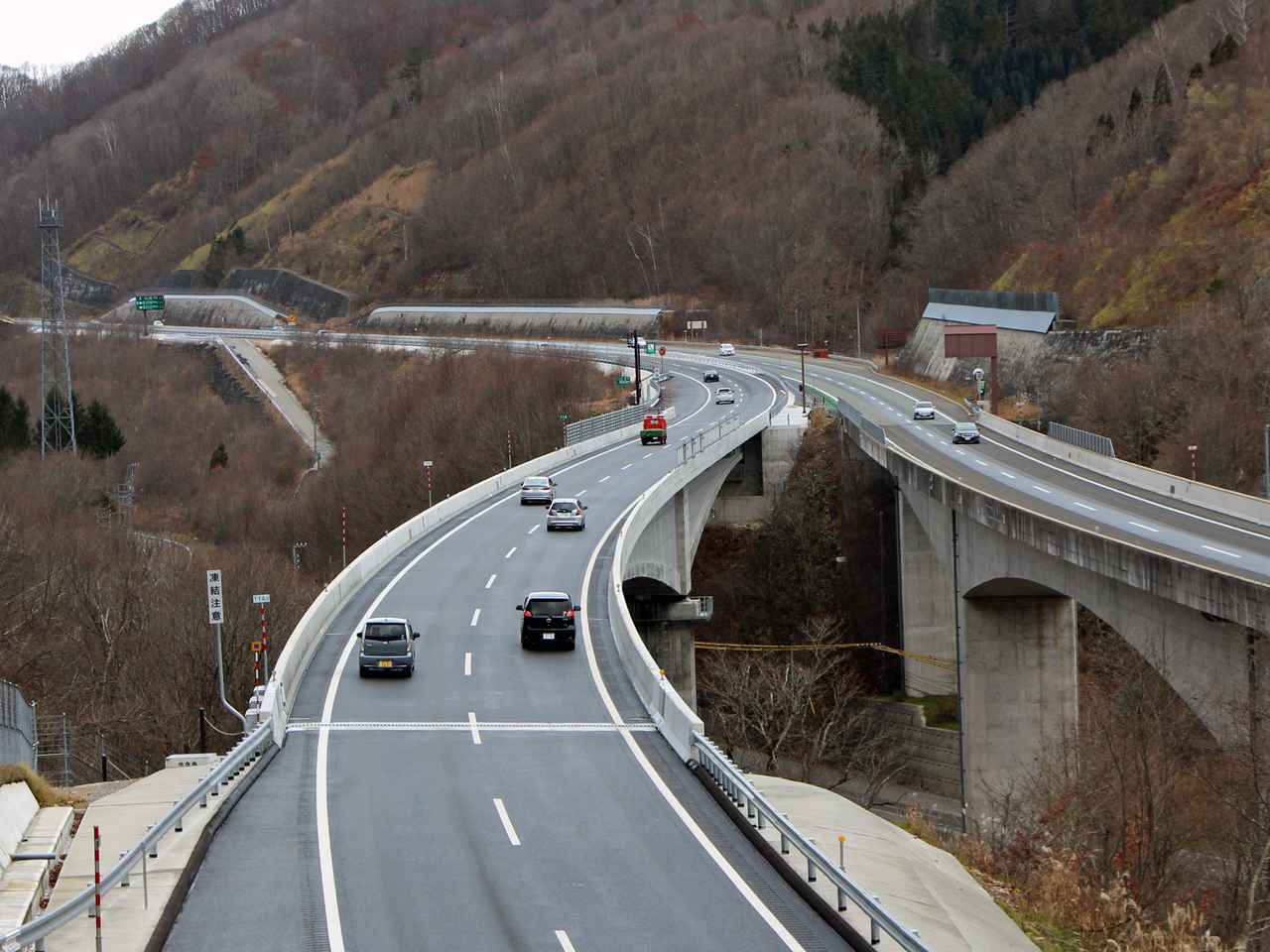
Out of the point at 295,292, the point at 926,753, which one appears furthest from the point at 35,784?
the point at 295,292

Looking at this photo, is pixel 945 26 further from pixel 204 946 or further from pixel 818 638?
pixel 204 946

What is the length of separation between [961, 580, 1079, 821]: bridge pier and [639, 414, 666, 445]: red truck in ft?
81.8

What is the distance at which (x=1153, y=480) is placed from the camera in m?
48.9

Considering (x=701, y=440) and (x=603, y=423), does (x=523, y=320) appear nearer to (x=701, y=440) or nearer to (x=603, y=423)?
(x=603, y=423)

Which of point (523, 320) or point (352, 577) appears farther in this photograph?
point (523, 320)

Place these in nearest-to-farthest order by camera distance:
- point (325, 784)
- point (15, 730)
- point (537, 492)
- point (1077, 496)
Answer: point (325, 784)
point (15, 730)
point (1077, 496)
point (537, 492)

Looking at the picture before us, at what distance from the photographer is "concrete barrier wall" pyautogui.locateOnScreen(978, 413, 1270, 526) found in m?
41.6

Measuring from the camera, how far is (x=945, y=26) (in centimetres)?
14938

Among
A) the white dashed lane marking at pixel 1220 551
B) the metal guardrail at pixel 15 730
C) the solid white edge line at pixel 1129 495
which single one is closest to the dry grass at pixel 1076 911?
the white dashed lane marking at pixel 1220 551

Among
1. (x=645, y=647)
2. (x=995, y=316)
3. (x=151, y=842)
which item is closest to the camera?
(x=151, y=842)

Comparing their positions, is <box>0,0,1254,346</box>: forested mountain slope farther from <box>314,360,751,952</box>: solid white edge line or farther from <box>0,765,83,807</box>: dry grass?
<box>0,765,83,807</box>: dry grass

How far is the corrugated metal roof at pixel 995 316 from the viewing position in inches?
3147

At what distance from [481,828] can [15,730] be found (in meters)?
12.0

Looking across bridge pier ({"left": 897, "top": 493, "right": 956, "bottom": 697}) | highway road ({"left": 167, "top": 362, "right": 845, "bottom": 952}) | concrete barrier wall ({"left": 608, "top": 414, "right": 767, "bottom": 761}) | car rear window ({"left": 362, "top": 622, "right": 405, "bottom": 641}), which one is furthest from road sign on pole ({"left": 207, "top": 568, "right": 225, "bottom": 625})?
bridge pier ({"left": 897, "top": 493, "right": 956, "bottom": 697})
